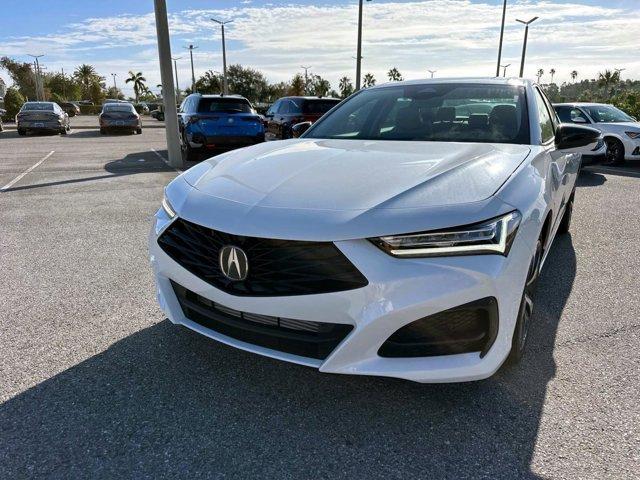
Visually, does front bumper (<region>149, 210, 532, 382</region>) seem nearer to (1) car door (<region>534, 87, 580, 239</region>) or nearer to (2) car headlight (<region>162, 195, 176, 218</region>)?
(2) car headlight (<region>162, 195, 176, 218</region>)

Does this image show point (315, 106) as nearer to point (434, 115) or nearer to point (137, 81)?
point (434, 115)

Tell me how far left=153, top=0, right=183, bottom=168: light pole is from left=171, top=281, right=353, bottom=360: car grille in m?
9.40

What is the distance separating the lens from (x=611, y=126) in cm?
1138

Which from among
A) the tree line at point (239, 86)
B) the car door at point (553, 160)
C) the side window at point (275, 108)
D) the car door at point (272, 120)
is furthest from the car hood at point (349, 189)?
the tree line at point (239, 86)

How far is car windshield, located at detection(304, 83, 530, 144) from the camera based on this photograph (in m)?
3.29

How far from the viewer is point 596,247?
501 cm

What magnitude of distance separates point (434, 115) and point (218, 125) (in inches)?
328

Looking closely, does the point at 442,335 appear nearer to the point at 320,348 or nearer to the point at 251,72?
the point at 320,348

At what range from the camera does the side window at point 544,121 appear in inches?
133

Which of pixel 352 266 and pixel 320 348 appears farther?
pixel 320 348

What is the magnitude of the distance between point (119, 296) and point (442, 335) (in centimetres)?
254

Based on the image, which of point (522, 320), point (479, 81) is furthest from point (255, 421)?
point (479, 81)

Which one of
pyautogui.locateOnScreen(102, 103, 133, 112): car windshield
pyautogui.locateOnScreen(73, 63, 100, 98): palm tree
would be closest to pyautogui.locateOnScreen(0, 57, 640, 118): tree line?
pyautogui.locateOnScreen(73, 63, 100, 98): palm tree

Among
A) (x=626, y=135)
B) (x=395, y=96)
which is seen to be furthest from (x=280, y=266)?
(x=626, y=135)
